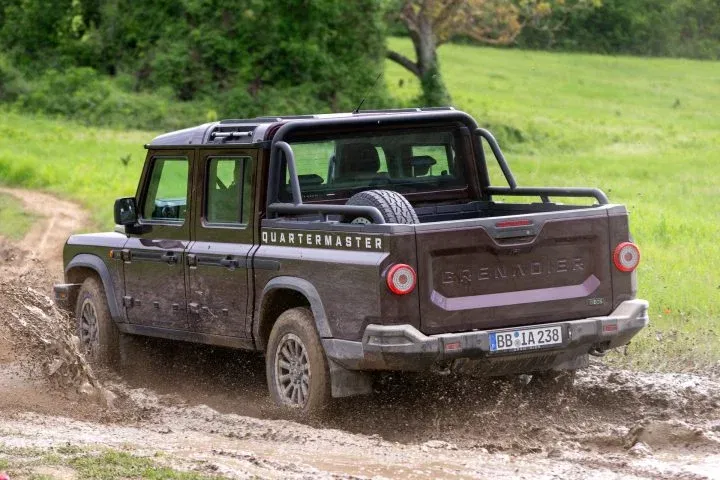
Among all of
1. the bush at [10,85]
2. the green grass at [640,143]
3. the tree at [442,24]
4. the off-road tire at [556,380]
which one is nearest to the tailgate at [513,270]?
the off-road tire at [556,380]

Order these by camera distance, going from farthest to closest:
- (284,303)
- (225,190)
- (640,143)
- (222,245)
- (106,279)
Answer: (640,143) → (106,279) → (225,190) → (222,245) → (284,303)

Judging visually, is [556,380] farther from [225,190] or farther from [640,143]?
[640,143]

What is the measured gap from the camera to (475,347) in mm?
7277

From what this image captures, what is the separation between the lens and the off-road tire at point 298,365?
7.68 m

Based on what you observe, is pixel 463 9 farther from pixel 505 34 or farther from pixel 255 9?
pixel 255 9

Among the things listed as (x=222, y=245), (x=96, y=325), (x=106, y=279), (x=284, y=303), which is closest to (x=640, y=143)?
(x=96, y=325)

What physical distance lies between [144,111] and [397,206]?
95.6 feet

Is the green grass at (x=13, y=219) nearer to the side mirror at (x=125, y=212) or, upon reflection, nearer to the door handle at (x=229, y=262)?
the side mirror at (x=125, y=212)

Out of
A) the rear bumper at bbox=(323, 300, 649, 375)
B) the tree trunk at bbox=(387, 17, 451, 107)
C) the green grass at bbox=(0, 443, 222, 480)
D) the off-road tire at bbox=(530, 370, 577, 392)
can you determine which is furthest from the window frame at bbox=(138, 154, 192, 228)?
the tree trunk at bbox=(387, 17, 451, 107)

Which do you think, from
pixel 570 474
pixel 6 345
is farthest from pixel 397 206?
pixel 6 345

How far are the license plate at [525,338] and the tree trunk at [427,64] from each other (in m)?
34.5

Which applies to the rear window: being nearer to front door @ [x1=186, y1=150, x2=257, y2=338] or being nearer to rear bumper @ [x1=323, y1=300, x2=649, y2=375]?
front door @ [x1=186, y1=150, x2=257, y2=338]

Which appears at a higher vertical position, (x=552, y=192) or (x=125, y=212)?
(x=552, y=192)

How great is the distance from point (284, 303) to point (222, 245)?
2.13 feet
